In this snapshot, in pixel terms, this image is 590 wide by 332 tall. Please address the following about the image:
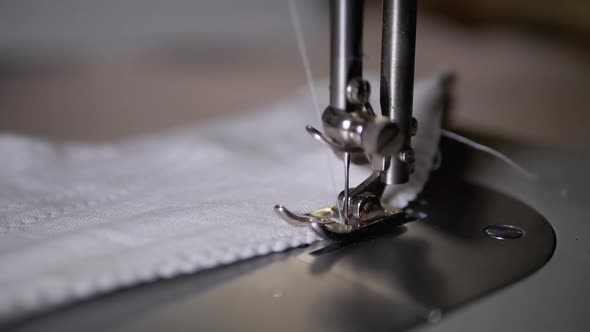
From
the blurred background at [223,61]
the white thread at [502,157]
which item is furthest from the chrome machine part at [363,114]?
the blurred background at [223,61]

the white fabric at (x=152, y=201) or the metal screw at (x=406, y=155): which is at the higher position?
the metal screw at (x=406, y=155)

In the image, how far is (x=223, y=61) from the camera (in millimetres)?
2645

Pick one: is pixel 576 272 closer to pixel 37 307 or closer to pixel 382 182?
pixel 382 182

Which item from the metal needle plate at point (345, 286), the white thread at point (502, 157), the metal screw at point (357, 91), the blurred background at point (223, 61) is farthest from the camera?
the blurred background at point (223, 61)

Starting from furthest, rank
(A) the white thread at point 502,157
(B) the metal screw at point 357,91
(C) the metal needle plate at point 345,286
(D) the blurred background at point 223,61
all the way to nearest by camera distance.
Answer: (D) the blurred background at point 223,61 → (A) the white thread at point 502,157 → (B) the metal screw at point 357,91 → (C) the metal needle plate at point 345,286

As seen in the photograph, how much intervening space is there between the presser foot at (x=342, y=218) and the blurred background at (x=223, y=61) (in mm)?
985

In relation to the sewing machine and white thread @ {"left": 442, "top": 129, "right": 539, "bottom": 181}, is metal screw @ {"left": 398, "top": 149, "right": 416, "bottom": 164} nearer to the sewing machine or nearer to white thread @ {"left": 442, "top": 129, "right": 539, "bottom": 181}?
the sewing machine

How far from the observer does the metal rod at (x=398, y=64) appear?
23.4 inches

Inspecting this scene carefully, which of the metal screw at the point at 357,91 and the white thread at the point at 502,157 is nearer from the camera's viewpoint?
the metal screw at the point at 357,91

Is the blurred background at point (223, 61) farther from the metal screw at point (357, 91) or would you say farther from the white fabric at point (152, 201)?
the metal screw at point (357, 91)

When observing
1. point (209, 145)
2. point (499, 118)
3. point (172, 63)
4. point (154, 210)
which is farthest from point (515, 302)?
point (172, 63)

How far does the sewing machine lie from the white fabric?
2cm

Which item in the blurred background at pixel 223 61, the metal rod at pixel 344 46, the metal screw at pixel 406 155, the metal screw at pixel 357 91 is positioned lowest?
the blurred background at pixel 223 61

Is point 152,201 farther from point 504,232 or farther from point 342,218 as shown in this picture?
point 504,232
